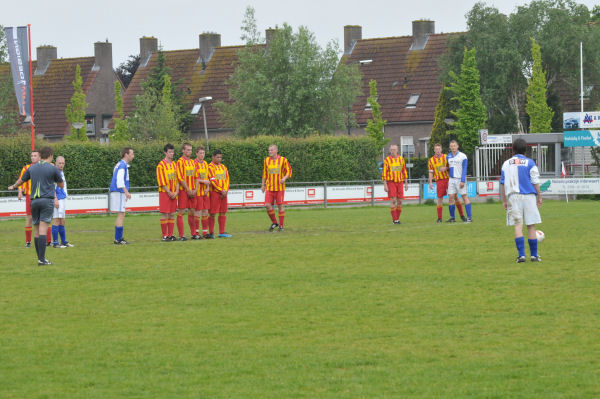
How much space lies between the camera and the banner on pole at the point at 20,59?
93.6 feet

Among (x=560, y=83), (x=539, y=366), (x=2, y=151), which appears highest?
(x=560, y=83)

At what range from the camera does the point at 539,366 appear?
7.93 meters

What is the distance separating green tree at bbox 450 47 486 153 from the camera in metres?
54.2

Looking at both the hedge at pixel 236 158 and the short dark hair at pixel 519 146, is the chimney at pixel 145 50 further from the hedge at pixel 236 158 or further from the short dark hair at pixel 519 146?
the short dark hair at pixel 519 146

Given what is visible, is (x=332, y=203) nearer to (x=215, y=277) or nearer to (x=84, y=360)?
(x=215, y=277)

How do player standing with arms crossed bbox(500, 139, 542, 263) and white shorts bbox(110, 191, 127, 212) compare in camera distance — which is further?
white shorts bbox(110, 191, 127, 212)

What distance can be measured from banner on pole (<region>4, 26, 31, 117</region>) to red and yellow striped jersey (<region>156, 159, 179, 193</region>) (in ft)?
30.2

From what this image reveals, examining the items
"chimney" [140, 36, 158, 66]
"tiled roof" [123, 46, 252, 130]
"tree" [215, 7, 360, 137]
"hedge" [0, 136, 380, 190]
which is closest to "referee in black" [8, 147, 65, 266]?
"hedge" [0, 136, 380, 190]

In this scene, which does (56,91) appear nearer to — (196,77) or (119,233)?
(196,77)

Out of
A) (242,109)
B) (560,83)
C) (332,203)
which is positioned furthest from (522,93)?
(332,203)

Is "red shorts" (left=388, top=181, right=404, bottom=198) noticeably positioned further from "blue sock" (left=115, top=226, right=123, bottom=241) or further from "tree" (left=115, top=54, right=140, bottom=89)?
"tree" (left=115, top=54, right=140, bottom=89)

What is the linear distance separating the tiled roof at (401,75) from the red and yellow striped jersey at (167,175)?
45.5m

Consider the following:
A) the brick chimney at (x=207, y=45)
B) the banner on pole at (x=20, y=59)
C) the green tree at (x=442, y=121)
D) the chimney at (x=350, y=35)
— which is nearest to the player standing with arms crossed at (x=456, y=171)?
the banner on pole at (x=20, y=59)

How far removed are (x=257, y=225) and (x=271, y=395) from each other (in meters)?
20.7
